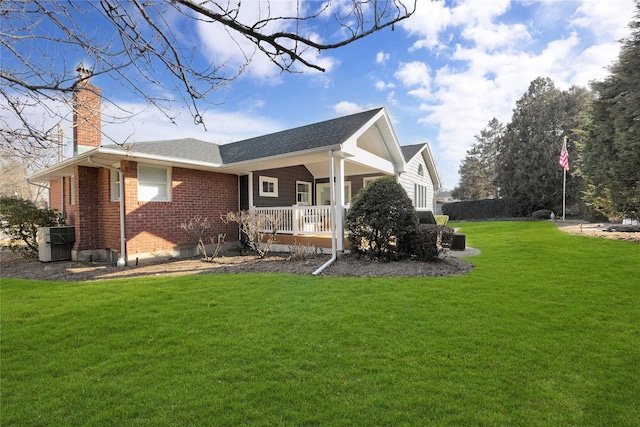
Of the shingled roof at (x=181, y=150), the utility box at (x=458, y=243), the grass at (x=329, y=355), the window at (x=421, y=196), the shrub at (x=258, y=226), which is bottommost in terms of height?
the grass at (x=329, y=355)

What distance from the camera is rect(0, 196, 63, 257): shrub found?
967 cm

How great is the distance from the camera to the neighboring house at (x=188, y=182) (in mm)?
8539

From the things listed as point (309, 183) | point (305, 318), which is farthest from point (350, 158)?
point (305, 318)

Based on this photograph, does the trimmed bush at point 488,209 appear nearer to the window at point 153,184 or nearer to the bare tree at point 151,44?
the window at point 153,184

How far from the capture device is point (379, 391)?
99.1 inches

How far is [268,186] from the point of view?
11.8 m

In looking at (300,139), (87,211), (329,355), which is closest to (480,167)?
(300,139)

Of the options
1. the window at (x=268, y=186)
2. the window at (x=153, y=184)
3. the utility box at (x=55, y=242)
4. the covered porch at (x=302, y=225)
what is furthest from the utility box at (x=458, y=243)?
the utility box at (x=55, y=242)

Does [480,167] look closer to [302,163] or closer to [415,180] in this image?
[415,180]

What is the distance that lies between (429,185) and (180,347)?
17269 mm

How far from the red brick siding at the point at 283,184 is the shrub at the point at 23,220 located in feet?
23.5

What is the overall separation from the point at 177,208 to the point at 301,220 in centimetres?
408

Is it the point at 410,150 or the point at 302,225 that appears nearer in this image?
the point at 302,225

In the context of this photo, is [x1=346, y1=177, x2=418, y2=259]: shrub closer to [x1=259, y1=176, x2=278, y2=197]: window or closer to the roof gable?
[x1=259, y1=176, x2=278, y2=197]: window
